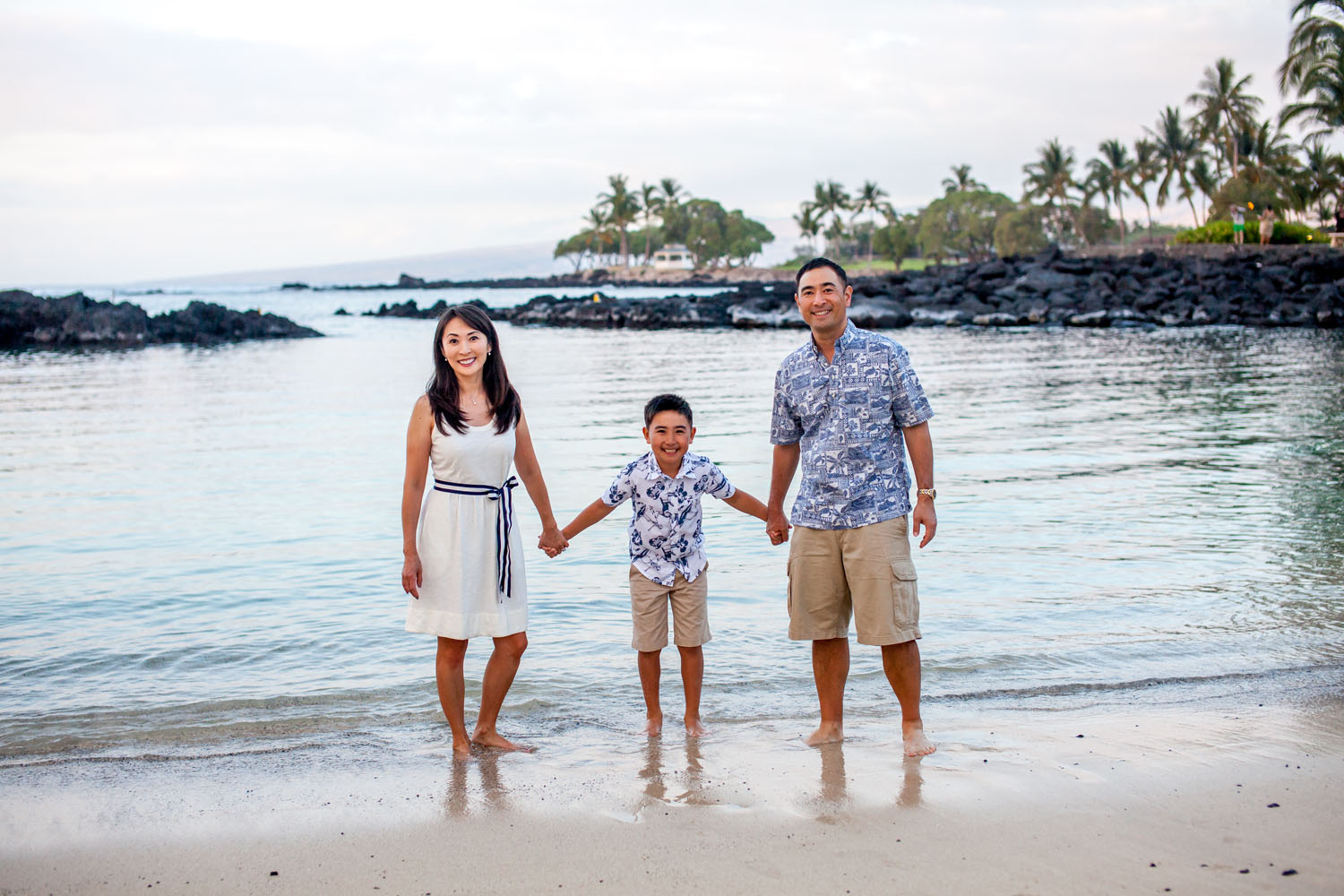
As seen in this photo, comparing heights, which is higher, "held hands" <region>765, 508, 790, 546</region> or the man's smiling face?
Result: the man's smiling face

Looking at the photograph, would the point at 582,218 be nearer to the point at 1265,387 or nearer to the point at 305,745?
the point at 1265,387

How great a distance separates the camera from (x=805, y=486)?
443cm

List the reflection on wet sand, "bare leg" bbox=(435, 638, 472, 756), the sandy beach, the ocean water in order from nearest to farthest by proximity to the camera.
A: 1. the sandy beach
2. the reflection on wet sand
3. "bare leg" bbox=(435, 638, 472, 756)
4. the ocean water

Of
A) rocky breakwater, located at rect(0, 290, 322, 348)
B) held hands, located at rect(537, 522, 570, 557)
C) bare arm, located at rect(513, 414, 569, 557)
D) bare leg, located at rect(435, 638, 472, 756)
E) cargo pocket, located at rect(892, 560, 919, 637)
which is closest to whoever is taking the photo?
cargo pocket, located at rect(892, 560, 919, 637)

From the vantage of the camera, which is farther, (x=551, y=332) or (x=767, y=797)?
(x=551, y=332)

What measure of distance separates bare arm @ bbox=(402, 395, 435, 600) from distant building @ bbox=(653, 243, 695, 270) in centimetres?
14985

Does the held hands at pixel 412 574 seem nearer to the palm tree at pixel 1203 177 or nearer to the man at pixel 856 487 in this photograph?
the man at pixel 856 487

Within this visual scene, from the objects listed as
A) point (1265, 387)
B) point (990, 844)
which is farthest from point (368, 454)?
point (1265, 387)

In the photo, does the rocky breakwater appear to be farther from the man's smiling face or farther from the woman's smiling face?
the man's smiling face

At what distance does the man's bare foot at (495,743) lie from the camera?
469 cm

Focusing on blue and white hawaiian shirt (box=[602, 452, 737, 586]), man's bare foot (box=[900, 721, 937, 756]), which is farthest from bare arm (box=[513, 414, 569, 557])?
man's bare foot (box=[900, 721, 937, 756])

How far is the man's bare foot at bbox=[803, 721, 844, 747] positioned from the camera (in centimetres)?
462

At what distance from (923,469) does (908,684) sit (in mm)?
852

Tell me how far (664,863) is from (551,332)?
48738 millimetres
